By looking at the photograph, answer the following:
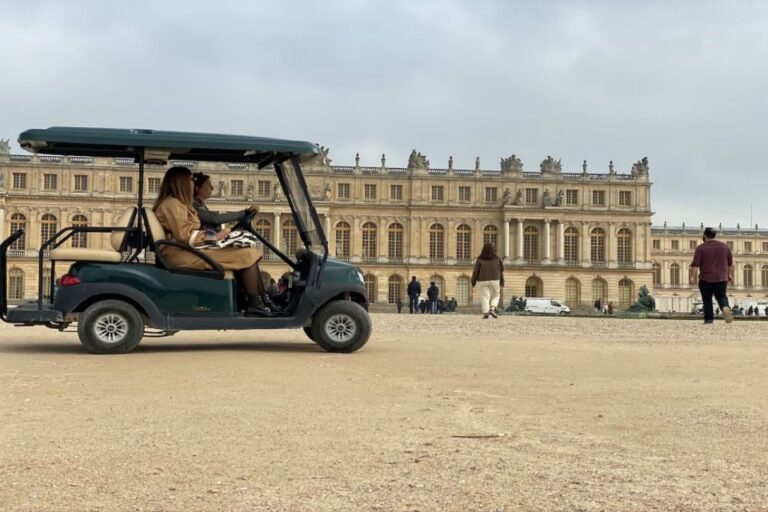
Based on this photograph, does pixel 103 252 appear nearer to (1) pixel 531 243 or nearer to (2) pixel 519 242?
(2) pixel 519 242

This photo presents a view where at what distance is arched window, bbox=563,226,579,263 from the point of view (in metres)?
72.6

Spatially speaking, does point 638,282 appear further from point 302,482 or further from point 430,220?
point 302,482

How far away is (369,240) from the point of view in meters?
72.0

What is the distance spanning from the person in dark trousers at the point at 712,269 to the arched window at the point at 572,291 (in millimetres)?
59404

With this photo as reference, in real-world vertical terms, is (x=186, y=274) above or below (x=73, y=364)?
above

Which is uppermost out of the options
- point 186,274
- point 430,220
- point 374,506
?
point 430,220

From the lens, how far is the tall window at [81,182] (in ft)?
226

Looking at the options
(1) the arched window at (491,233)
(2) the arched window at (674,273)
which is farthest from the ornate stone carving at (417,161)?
(2) the arched window at (674,273)

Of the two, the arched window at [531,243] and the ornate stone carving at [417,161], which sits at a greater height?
the ornate stone carving at [417,161]

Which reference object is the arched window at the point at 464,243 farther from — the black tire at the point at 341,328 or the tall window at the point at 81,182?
the black tire at the point at 341,328

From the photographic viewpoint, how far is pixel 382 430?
4277mm

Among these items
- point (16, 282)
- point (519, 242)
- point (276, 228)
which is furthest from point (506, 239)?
point (16, 282)

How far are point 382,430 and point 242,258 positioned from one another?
473 centimetres

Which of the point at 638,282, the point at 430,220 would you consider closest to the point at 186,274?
the point at 430,220
